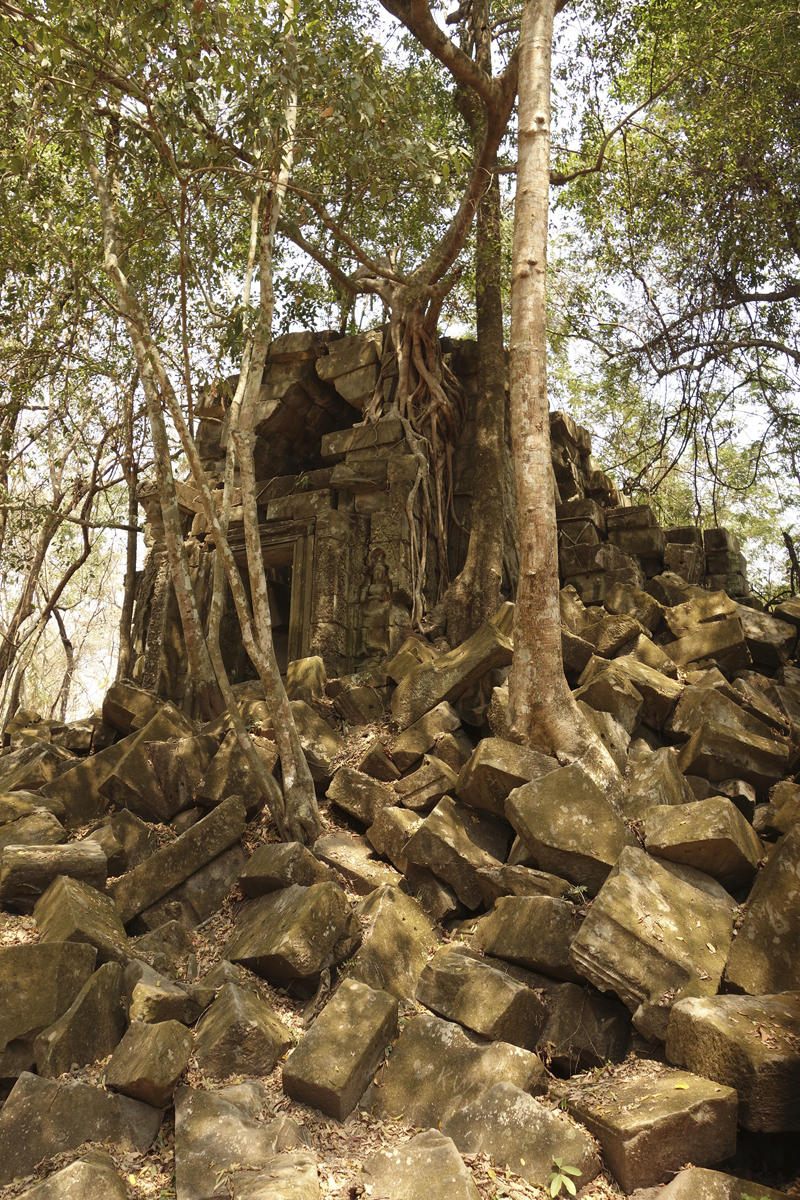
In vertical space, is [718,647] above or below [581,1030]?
above

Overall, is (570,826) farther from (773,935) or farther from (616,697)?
(616,697)

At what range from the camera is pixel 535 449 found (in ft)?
17.5

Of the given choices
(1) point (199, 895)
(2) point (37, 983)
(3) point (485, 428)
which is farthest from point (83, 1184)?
(3) point (485, 428)

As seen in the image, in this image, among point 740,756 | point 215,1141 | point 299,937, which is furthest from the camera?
point 740,756

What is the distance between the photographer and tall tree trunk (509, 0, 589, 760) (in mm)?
4996

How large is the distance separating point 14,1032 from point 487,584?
16.5 feet

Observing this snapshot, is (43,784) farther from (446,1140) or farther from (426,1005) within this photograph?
(446,1140)

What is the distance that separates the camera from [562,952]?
12.3 ft

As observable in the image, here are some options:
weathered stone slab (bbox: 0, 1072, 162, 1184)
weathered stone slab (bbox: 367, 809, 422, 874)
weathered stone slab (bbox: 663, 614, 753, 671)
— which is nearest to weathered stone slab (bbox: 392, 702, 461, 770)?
weathered stone slab (bbox: 367, 809, 422, 874)

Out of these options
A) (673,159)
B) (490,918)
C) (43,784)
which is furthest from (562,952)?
(673,159)

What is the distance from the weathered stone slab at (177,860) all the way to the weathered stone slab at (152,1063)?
4.16 feet

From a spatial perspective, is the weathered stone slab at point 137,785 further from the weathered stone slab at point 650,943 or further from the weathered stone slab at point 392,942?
the weathered stone slab at point 650,943

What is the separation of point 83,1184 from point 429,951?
191cm

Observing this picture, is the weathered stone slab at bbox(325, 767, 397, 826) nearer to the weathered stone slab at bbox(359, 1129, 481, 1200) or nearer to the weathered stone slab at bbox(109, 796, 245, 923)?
the weathered stone slab at bbox(109, 796, 245, 923)
